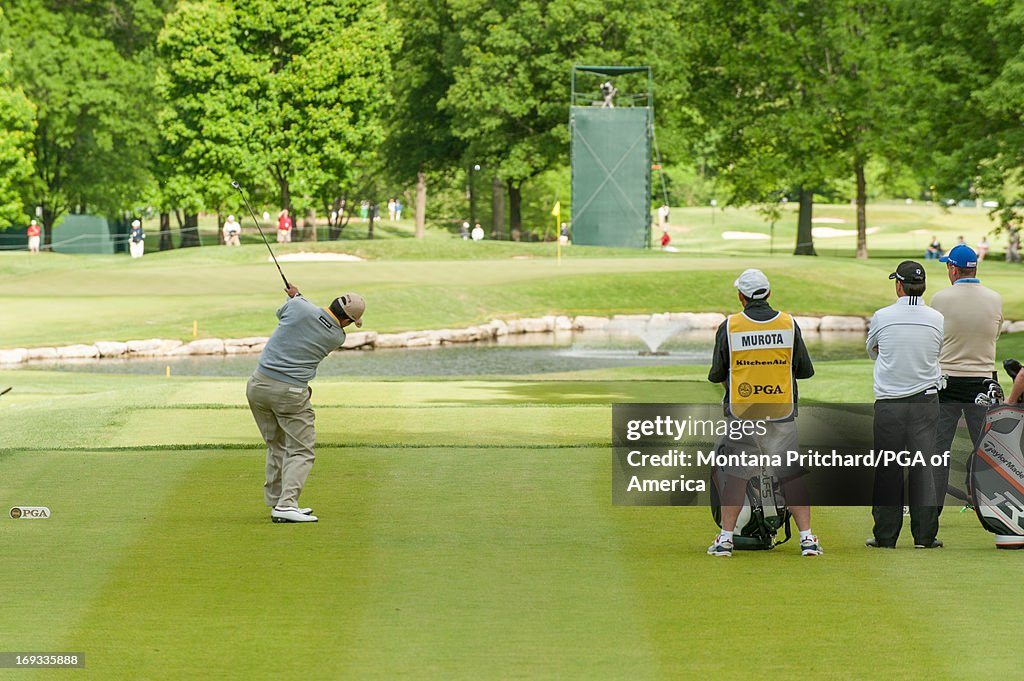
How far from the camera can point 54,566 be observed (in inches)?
394

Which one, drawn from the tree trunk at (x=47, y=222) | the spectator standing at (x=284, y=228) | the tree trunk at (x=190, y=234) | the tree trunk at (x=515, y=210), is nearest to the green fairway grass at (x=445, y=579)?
the spectator standing at (x=284, y=228)

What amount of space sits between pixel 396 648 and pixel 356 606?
41.8 inches

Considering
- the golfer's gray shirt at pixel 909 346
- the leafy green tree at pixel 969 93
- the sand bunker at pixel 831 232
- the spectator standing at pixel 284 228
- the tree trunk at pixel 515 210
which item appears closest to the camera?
the golfer's gray shirt at pixel 909 346

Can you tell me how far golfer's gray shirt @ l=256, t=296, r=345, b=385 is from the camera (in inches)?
475

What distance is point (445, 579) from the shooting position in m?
9.63

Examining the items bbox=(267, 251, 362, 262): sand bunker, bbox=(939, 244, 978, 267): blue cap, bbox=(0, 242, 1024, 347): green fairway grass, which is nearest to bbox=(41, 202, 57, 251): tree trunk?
bbox=(0, 242, 1024, 347): green fairway grass

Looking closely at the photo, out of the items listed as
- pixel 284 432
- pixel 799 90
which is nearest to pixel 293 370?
pixel 284 432

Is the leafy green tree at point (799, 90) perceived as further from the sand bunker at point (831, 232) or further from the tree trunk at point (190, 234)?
the sand bunker at point (831, 232)

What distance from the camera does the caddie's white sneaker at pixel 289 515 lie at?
472 inches

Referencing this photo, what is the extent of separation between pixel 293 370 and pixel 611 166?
5688 cm

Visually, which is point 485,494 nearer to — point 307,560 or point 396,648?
point 307,560

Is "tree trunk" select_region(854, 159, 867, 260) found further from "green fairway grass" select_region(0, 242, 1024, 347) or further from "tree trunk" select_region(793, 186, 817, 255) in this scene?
"green fairway grass" select_region(0, 242, 1024, 347)

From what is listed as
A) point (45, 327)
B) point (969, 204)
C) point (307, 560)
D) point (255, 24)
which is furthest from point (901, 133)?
point (969, 204)

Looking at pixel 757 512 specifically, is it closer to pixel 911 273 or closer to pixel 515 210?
pixel 911 273
